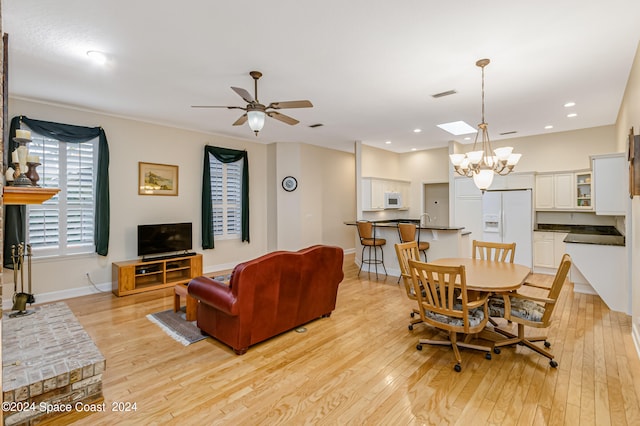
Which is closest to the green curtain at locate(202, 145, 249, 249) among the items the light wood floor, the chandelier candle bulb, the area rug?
the area rug

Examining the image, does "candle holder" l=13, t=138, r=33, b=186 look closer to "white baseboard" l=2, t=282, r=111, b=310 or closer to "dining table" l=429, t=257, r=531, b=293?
"white baseboard" l=2, t=282, r=111, b=310

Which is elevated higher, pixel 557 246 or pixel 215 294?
pixel 557 246

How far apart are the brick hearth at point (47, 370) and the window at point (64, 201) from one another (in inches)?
81.1

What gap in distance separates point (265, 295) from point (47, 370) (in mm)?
1686

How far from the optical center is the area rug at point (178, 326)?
3.50 meters

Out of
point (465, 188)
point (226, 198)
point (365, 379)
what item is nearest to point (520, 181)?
point (465, 188)

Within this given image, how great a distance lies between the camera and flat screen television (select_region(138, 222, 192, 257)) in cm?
537

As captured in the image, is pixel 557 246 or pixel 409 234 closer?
pixel 409 234

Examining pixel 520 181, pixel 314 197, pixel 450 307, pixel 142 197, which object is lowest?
pixel 450 307

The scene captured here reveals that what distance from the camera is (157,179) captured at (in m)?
5.78

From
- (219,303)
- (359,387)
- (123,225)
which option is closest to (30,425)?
(219,303)

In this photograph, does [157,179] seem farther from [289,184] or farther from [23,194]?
[23,194]

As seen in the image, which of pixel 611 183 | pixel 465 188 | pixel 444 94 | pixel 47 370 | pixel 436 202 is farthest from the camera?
pixel 436 202

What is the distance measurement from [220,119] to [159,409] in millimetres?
4350
